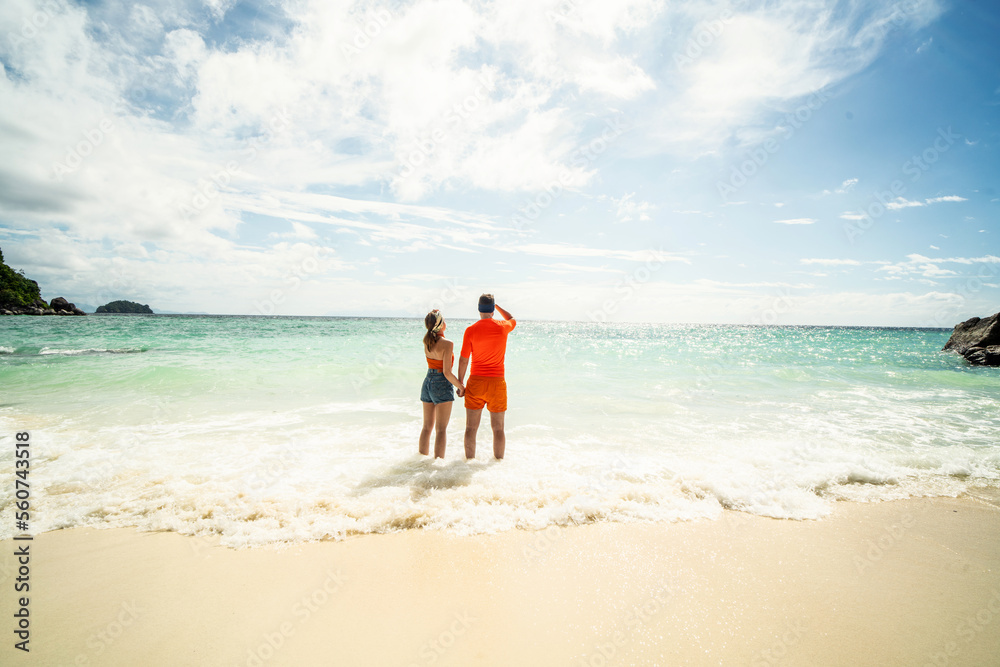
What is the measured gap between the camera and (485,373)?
5746 mm

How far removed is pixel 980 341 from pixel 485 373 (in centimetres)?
3175

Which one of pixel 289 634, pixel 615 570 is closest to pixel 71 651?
pixel 289 634

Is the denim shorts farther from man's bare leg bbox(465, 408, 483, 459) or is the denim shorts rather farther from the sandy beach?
the sandy beach

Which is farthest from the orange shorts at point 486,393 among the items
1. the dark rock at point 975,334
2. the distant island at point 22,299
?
the distant island at point 22,299

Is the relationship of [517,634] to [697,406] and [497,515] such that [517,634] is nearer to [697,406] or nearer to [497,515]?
[497,515]

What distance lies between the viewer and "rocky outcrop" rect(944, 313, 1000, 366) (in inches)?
802

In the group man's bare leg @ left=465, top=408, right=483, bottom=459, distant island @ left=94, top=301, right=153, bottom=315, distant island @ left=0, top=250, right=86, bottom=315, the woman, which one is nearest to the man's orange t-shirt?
the woman

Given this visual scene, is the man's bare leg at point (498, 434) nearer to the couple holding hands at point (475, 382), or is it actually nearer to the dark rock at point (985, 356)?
the couple holding hands at point (475, 382)

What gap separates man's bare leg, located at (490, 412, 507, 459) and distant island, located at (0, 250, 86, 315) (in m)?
95.7

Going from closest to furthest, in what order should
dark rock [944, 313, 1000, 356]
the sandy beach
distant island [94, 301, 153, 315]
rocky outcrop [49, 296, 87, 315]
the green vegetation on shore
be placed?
the sandy beach → dark rock [944, 313, 1000, 356] → the green vegetation on shore → rocky outcrop [49, 296, 87, 315] → distant island [94, 301, 153, 315]

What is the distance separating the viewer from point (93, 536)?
377cm

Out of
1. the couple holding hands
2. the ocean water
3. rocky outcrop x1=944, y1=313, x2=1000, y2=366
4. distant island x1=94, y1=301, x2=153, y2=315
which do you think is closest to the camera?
the ocean water

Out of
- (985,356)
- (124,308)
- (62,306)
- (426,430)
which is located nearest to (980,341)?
(985,356)

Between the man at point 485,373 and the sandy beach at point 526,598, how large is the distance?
6.64 ft
